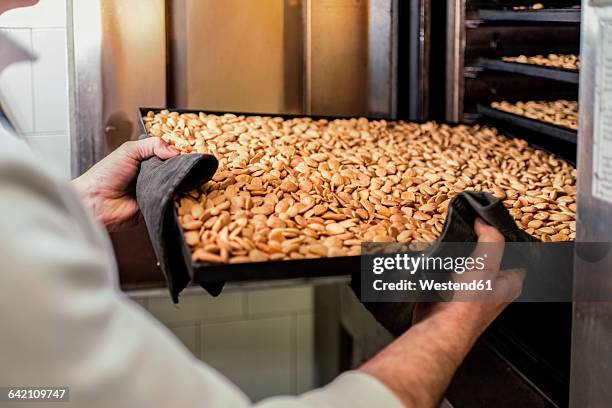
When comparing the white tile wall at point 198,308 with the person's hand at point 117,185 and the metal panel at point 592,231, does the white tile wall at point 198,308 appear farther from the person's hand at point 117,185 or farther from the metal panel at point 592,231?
the metal panel at point 592,231

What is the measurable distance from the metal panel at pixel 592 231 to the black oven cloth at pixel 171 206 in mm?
599

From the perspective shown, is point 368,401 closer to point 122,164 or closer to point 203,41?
point 122,164

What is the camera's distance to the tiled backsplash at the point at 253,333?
310 centimetres

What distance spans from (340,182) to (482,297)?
1.59 ft

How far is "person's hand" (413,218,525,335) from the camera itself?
113 centimetres

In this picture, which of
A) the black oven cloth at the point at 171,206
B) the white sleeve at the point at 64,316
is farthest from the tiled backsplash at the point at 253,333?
the white sleeve at the point at 64,316

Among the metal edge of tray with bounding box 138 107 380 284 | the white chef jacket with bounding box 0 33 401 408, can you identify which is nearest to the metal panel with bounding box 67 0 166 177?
the metal edge of tray with bounding box 138 107 380 284

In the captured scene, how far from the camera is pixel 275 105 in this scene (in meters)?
2.49

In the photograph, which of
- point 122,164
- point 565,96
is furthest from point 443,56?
point 122,164

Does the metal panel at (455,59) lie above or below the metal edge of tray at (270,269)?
above

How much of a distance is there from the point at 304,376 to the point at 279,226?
2231 mm

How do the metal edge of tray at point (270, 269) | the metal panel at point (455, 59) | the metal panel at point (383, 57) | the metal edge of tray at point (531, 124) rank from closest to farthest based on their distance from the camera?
the metal edge of tray at point (270, 269) < the metal edge of tray at point (531, 124) < the metal panel at point (455, 59) < the metal panel at point (383, 57)

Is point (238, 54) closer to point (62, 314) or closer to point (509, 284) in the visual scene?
point (509, 284)

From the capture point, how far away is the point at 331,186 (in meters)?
1.52
